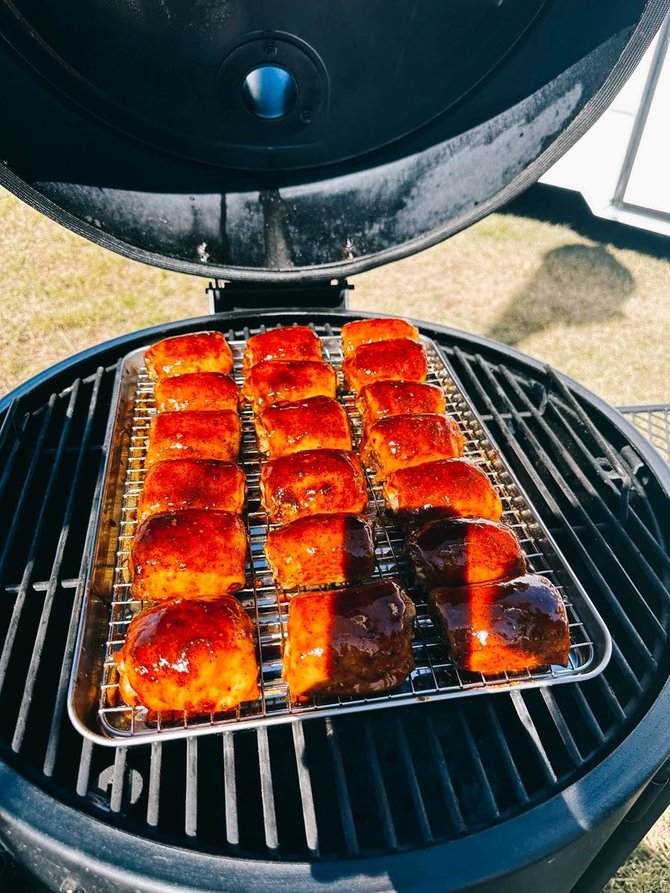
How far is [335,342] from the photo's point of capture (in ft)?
11.7

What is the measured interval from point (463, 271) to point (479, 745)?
7.54 m

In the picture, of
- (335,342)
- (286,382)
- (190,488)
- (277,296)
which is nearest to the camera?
(190,488)

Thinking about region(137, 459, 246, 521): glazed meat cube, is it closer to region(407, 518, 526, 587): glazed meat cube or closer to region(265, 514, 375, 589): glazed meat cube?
region(265, 514, 375, 589): glazed meat cube

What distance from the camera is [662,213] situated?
7922 millimetres

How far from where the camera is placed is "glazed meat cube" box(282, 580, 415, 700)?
1917 mm

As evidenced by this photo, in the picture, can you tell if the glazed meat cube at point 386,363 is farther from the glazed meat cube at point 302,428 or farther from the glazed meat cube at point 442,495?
the glazed meat cube at point 442,495

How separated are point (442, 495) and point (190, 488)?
3.28ft

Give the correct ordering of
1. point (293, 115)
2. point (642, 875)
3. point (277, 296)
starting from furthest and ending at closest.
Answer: point (277, 296) → point (642, 875) → point (293, 115)

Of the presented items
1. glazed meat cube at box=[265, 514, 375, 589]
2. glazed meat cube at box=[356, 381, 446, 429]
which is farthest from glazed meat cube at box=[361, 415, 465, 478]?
glazed meat cube at box=[265, 514, 375, 589]

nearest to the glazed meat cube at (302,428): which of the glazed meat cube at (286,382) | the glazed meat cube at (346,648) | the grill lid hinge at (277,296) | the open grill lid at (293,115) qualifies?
the glazed meat cube at (286,382)

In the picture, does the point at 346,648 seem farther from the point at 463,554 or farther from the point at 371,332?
the point at 371,332

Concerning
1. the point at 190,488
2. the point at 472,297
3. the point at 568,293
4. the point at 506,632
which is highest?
the point at 472,297

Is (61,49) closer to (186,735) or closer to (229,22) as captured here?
(229,22)

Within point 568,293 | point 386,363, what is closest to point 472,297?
point 568,293
